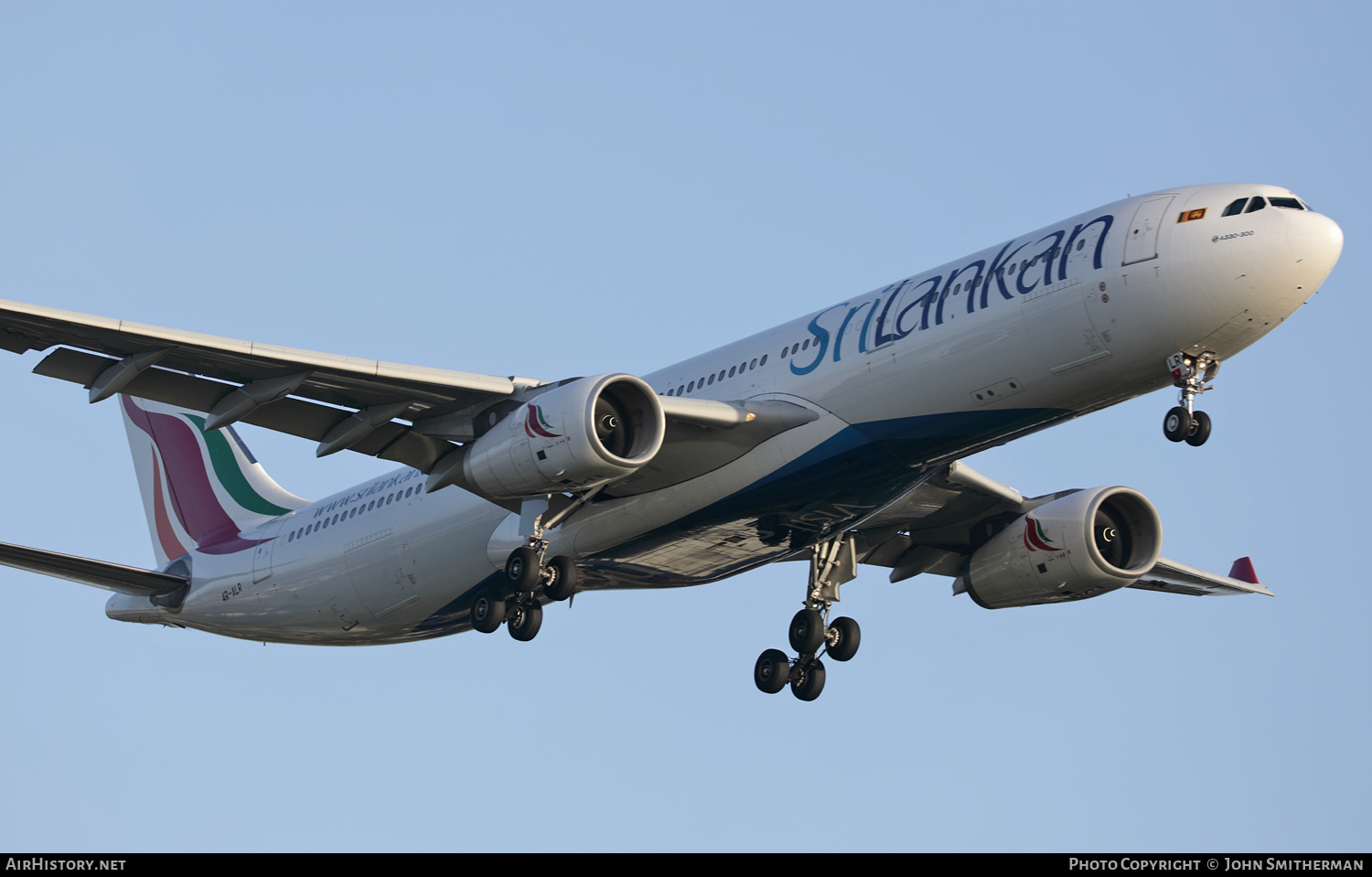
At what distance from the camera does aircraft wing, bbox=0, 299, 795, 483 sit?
81.7ft

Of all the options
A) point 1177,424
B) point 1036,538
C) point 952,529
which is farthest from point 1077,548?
point 1177,424

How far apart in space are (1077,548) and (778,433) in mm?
7569

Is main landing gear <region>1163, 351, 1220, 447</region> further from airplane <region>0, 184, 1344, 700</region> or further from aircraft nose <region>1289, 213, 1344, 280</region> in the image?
aircraft nose <region>1289, 213, 1344, 280</region>

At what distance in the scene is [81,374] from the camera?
25.8 meters

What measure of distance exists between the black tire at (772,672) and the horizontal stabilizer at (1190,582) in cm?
804

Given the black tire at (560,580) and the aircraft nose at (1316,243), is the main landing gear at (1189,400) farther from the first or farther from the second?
the black tire at (560,580)

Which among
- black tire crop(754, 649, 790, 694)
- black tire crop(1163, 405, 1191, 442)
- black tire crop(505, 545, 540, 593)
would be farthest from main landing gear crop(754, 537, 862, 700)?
black tire crop(1163, 405, 1191, 442)

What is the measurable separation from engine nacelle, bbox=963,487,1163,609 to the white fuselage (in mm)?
5013

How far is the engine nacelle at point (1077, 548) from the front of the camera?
102ft

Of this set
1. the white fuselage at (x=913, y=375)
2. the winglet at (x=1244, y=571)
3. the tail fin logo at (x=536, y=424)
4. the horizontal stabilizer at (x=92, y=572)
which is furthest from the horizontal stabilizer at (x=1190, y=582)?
the horizontal stabilizer at (x=92, y=572)

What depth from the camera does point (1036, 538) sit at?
31641mm

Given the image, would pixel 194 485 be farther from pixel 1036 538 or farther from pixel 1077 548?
pixel 1077 548

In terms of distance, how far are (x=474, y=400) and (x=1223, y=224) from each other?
11822mm
